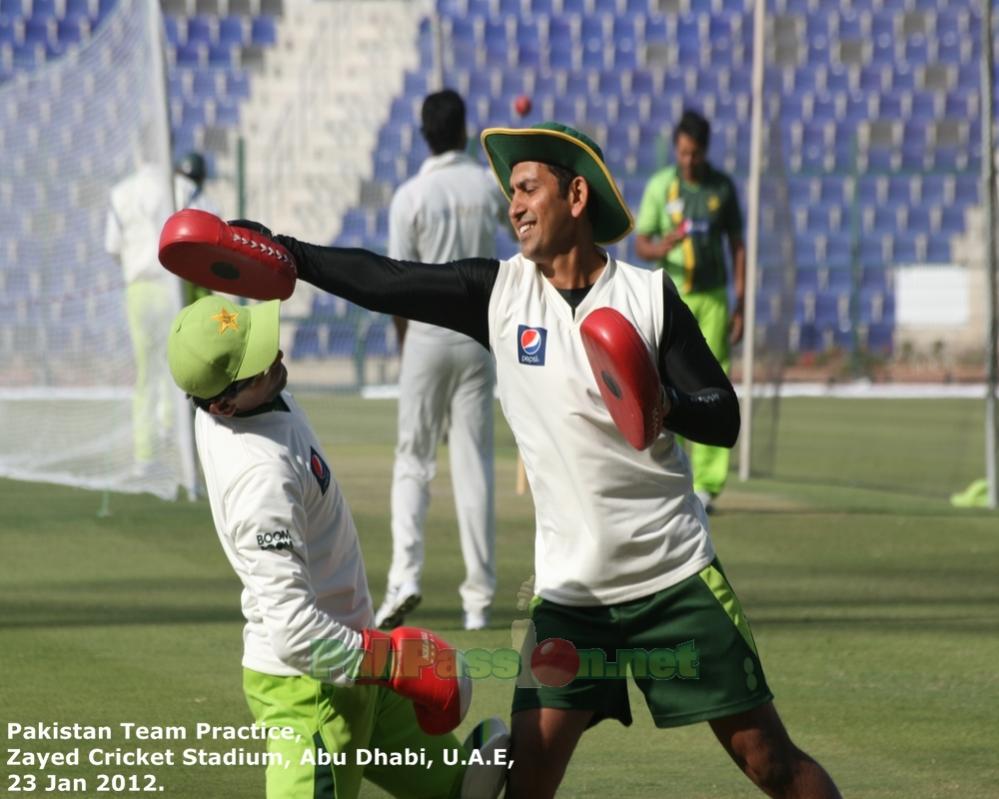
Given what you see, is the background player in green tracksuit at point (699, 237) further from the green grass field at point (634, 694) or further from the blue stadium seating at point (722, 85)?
the blue stadium seating at point (722, 85)

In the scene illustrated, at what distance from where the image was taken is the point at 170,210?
11844 millimetres

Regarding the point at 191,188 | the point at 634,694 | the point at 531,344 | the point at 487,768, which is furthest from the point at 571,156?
the point at 191,188

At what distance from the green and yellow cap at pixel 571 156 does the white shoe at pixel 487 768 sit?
48.0 inches

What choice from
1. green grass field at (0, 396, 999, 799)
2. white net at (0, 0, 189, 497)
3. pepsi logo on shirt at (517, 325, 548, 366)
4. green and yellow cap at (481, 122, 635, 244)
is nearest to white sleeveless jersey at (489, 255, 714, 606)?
pepsi logo on shirt at (517, 325, 548, 366)

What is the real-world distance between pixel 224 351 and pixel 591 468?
87 centimetres

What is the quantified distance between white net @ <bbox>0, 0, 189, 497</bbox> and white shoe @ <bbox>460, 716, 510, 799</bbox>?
778cm

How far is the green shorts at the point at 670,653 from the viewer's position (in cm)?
421

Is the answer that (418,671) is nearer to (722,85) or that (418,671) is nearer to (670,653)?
(670,653)

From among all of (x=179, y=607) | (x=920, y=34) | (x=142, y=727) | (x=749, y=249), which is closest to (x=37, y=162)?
(x=749, y=249)

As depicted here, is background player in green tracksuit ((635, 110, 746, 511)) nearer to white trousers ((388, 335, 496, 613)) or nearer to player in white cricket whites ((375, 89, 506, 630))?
player in white cricket whites ((375, 89, 506, 630))

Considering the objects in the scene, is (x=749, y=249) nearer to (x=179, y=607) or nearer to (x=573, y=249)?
(x=179, y=607)

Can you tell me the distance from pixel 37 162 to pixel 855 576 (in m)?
7.05

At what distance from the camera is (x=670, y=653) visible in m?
4.25

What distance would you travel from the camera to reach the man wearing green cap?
13.9 feet
